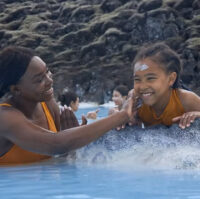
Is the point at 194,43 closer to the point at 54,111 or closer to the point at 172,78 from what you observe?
the point at 172,78

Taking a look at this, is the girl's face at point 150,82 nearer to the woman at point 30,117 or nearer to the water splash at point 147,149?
the water splash at point 147,149

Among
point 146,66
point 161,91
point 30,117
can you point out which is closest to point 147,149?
point 161,91

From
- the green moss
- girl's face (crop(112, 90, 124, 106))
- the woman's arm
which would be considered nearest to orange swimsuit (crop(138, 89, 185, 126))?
the woman's arm

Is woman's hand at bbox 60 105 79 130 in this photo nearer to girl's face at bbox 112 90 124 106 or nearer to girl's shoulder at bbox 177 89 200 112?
girl's shoulder at bbox 177 89 200 112

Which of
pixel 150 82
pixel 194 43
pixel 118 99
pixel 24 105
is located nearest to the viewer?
pixel 24 105

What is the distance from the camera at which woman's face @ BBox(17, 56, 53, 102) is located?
356cm

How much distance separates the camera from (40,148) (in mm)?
3336

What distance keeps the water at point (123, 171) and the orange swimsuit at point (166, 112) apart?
0.52ft

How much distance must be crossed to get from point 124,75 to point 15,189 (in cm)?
2876

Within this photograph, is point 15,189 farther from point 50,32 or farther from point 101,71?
point 50,32

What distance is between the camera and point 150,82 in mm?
4043

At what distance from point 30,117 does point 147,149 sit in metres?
1.14

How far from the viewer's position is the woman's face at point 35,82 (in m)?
3.56

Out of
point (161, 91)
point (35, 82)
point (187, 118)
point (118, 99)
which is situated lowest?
point (118, 99)
